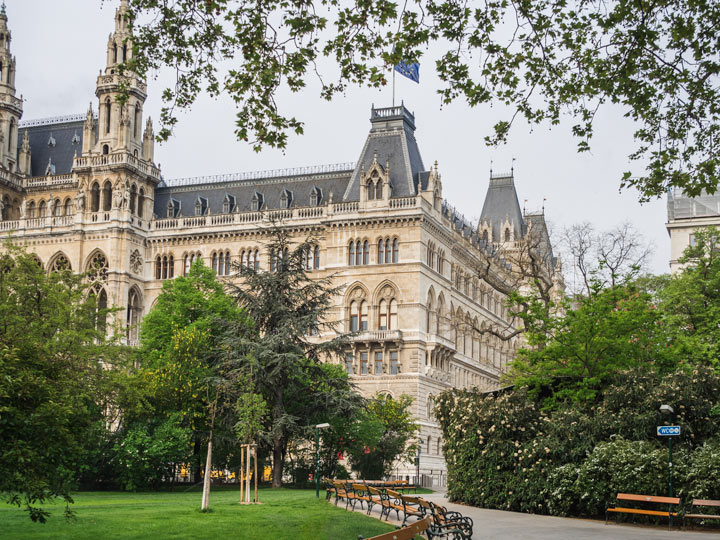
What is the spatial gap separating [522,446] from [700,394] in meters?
4.90

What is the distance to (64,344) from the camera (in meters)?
36.6

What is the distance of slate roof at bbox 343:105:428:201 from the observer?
65250 millimetres

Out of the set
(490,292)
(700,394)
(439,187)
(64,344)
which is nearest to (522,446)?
(700,394)

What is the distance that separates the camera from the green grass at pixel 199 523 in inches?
747

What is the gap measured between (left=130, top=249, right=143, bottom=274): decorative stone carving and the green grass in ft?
148

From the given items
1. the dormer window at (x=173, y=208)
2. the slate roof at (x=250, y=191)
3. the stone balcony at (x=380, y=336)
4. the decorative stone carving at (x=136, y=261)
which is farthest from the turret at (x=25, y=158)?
the stone balcony at (x=380, y=336)

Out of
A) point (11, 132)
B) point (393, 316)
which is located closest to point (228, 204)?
point (393, 316)

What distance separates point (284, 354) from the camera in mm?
39719

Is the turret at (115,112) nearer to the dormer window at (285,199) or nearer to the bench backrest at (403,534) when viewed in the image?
the dormer window at (285,199)

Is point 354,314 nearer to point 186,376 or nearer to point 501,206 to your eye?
point 186,376

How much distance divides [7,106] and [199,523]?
63148 millimetres

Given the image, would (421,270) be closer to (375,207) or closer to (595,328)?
(375,207)

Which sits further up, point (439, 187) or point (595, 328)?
point (439, 187)

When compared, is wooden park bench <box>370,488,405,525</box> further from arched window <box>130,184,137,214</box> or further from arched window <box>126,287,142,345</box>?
arched window <box>130,184,137,214</box>
